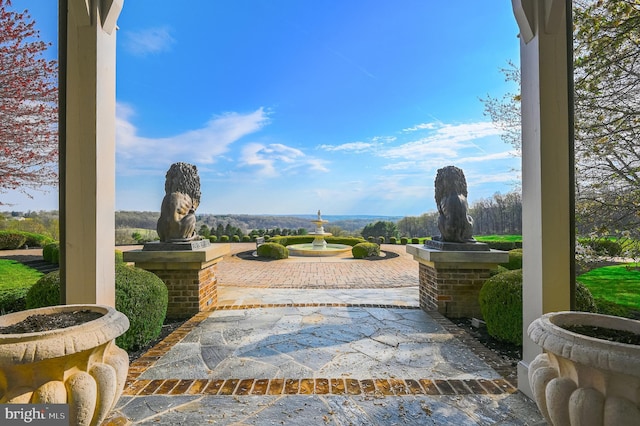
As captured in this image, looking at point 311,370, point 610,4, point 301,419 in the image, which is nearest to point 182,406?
point 301,419

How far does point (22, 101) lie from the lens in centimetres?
578

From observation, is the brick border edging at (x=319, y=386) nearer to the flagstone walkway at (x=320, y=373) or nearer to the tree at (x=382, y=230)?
the flagstone walkway at (x=320, y=373)

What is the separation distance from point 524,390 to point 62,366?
10.8 ft

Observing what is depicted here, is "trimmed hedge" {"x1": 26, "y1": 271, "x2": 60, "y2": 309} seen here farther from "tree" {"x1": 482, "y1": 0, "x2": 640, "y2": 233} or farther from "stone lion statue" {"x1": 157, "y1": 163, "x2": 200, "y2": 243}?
"tree" {"x1": 482, "y1": 0, "x2": 640, "y2": 233}

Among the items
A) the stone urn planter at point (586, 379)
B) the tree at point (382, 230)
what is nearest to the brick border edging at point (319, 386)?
the stone urn planter at point (586, 379)

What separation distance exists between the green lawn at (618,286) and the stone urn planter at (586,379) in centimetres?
517

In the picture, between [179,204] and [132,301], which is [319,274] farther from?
[132,301]

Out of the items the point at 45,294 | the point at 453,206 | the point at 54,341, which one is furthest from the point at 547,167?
the point at 45,294

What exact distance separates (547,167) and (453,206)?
2.38m

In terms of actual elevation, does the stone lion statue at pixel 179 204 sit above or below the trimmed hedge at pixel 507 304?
above

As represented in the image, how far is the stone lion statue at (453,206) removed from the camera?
4820 millimetres

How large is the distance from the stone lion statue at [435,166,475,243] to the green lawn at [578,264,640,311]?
3009 millimetres

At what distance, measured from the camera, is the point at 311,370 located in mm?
2938

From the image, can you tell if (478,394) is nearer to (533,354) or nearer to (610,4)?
(533,354)
